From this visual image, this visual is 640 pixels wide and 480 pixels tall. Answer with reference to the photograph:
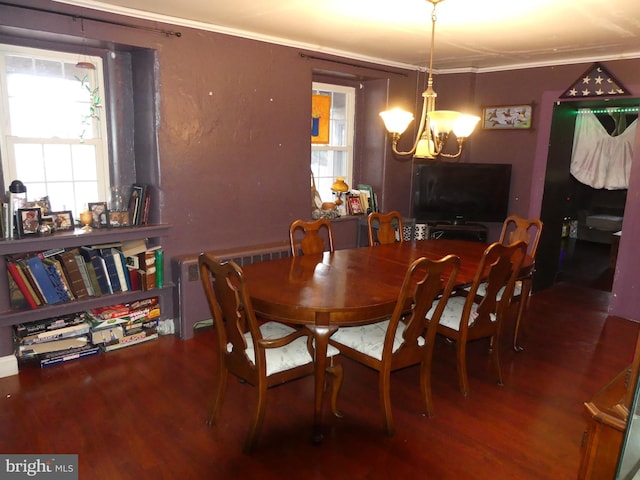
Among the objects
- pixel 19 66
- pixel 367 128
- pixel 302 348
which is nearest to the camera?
pixel 302 348

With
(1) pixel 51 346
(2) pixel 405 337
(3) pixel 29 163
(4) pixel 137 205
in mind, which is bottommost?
(1) pixel 51 346

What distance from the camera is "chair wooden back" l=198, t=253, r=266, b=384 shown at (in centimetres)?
210

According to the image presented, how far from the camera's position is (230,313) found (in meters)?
2.21

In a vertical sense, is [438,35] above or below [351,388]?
above

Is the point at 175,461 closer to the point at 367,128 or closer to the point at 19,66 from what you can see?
the point at 19,66

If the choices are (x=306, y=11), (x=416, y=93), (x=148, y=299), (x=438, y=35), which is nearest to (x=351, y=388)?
(x=148, y=299)

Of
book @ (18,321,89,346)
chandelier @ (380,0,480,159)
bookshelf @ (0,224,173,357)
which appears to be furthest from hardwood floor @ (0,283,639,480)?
chandelier @ (380,0,480,159)

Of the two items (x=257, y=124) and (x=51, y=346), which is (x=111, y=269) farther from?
(x=257, y=124)

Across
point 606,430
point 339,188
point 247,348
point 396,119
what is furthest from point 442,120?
point 339,188

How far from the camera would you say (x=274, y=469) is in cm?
216

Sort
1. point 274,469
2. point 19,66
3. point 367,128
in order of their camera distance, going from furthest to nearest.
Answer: point 367,128 < point 19,66 < point 274,469

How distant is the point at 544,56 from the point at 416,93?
49.8 inches

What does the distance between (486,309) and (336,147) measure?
2.65 metres

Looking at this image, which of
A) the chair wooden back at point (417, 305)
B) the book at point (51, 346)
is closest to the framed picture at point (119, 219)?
the book at point (51, 346)
